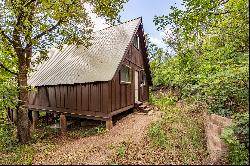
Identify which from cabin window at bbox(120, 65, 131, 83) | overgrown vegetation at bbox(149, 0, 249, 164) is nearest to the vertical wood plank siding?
cabin window at bbox(120, 65, 131, 83)

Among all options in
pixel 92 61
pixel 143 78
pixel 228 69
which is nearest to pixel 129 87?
pixel 92 61

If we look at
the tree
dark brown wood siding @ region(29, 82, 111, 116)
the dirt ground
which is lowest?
the dirt ground

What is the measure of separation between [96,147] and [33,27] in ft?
19.5

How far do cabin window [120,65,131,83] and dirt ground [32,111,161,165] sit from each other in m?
2.98

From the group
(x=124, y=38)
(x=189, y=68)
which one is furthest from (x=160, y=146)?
(x=189, y=68)

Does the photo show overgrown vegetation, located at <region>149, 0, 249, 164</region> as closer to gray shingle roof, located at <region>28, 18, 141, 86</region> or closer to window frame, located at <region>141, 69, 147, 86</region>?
gray shingle roof, located at <region>28, 18, 141, 86</region>

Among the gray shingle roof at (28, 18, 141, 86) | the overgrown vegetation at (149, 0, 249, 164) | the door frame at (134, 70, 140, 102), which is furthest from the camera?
the door frame at (134, 70, 140, 102)

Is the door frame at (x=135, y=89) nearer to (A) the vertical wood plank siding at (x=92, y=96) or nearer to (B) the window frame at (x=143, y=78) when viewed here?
(A) the vertical wood plank siding at (x=92, y=96)

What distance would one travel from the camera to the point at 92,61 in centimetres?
1509

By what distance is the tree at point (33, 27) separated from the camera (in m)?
10.2

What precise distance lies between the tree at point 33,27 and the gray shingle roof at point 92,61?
215 cm

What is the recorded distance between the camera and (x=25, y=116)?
1212 centimetres

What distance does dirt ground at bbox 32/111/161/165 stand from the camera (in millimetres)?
8305

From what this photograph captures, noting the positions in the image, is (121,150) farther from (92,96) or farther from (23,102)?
(23,102)
